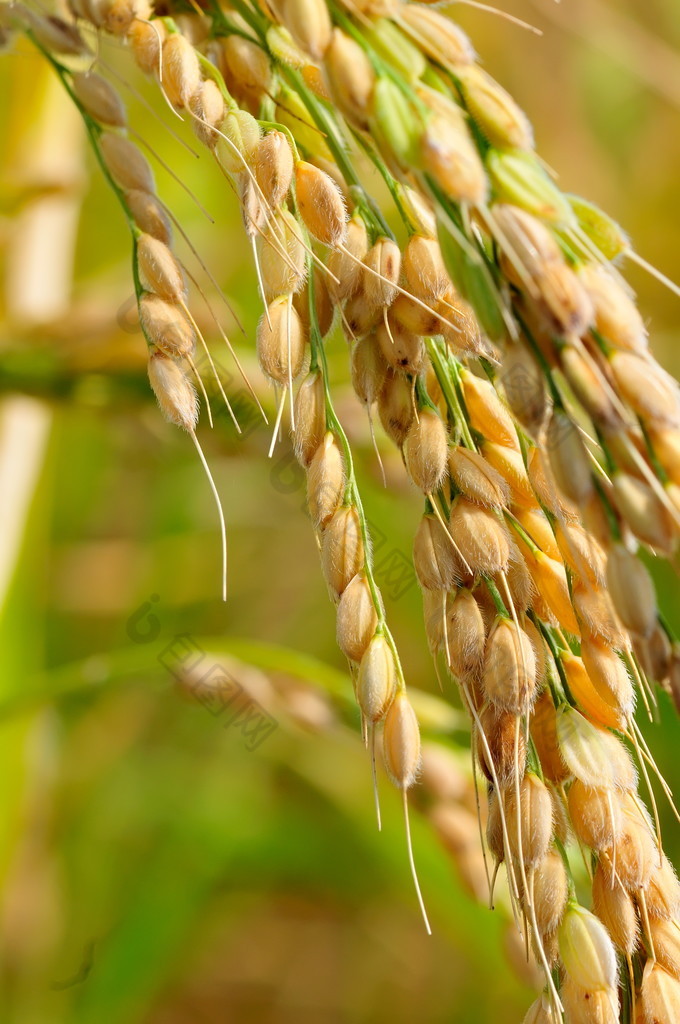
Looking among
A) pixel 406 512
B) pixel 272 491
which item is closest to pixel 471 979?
pixel 406 512

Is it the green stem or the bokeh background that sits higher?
the green stem

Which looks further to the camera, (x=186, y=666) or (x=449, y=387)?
Answer: (x=186, y=666)

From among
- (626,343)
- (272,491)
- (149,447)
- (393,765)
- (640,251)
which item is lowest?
(272,491)

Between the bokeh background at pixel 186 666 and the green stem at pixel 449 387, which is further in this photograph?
the bokeh background at pixel 186 666

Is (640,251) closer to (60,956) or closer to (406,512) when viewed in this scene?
(406,512)

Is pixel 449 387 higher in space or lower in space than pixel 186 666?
higher

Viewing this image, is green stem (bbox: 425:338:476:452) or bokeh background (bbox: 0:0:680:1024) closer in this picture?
green stem (bbox: 425:338:476:452)

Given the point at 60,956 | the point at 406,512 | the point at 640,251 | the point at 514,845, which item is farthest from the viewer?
the point at 640,251

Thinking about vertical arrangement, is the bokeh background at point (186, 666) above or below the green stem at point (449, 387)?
below
